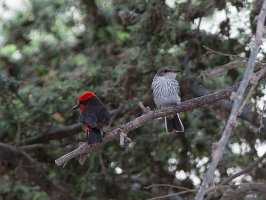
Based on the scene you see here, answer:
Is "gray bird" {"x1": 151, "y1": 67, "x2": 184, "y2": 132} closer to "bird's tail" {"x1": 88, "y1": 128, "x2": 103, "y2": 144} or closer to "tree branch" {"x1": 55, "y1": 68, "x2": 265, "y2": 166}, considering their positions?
"bird's tail" {"x1": 88, "y1": 128, "x2": 103, "y2": 144}

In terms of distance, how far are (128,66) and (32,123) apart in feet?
5.10

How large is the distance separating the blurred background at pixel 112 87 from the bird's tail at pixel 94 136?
184 cm

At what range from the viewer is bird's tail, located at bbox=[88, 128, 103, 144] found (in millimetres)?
4891

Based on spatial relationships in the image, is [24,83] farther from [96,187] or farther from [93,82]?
[96,187]

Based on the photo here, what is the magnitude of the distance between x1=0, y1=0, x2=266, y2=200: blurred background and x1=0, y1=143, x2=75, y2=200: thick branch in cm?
1

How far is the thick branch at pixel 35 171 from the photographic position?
7527 mm

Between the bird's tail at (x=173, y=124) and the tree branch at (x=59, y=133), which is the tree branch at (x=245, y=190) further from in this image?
the tree branch at (x=59, y=133)

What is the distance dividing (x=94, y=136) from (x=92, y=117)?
0.55 metres

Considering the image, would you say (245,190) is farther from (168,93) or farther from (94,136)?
(168,93)

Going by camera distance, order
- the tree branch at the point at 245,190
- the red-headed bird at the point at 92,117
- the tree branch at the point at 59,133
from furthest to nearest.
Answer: the tree branch at the point at 59,133 → the red-headed bird at the point at 92,117 → the tree branch at the point at 245,190

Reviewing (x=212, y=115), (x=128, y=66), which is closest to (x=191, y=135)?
(x=212, y=115)

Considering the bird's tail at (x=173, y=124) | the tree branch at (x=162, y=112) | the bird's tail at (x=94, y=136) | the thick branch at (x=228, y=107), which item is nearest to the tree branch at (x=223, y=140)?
the tree branch at (x=162, y=112)

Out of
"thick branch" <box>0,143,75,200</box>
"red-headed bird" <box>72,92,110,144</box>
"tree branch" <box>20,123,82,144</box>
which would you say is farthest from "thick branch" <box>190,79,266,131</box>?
"thick branch" <box>0,143,75,200</box>

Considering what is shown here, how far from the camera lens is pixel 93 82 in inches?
294
